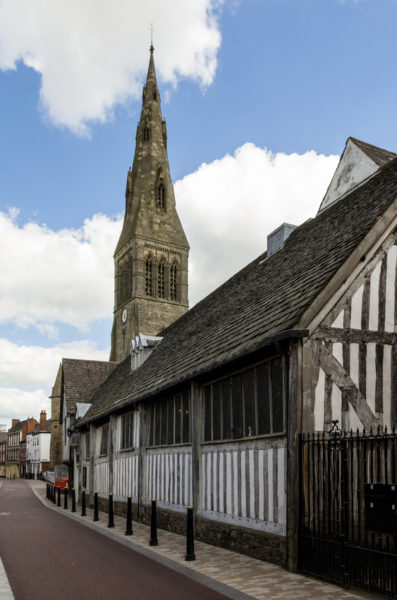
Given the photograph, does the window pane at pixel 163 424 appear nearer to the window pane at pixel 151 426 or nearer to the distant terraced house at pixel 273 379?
the distant terraced house at pixel 273 379

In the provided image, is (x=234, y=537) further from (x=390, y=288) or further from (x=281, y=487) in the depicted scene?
(x=390, y=288)

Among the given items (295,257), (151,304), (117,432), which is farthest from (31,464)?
(295,257)

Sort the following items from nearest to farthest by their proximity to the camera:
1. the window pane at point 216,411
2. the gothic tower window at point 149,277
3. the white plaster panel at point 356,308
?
the white plaster panel at point 356,308 < the window pane at point 216,411 < the gothic tower window at point 149,277

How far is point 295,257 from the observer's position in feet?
41.6

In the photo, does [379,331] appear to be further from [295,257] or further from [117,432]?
[117,432]

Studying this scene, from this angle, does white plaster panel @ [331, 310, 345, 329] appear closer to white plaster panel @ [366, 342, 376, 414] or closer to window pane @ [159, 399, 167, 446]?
white plaster panel @ [366, 342, 376, 414]

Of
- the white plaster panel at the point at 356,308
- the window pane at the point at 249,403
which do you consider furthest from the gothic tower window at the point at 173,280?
the white plaster panel at the point at 356,308

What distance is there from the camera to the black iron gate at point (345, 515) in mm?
6160

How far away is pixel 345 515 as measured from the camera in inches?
265

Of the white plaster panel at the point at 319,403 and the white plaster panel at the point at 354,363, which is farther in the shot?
the white plaster panel at the point at 354,363

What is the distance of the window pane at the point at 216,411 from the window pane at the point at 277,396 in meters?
2.13

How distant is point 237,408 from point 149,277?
52574 mm

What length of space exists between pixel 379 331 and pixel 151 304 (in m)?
52.5

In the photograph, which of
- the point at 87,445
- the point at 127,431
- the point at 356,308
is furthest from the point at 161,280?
the point at 356,308
